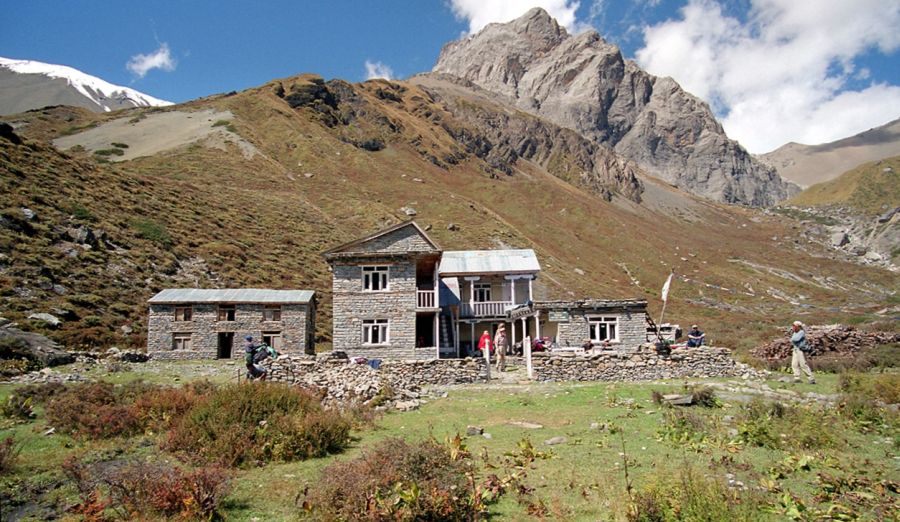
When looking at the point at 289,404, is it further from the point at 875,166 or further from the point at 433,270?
the point at 875,166

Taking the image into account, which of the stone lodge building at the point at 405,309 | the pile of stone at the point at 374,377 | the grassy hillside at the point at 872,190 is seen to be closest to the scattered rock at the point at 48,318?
the stone lodge building at the point at 405,309

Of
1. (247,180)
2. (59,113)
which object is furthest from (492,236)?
(59,113)

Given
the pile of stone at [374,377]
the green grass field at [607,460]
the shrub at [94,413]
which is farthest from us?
the pile of stone at [374,377]

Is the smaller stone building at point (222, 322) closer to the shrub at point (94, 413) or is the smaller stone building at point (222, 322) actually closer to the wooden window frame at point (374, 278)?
the wooden window frame at point (374, 278)

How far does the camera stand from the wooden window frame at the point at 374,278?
33125 millimetres

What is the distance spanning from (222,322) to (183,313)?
256 centimetres

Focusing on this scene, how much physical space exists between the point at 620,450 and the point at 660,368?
12.3 m

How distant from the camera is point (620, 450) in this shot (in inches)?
414

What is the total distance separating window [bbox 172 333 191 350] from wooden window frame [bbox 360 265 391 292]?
13.4 metres

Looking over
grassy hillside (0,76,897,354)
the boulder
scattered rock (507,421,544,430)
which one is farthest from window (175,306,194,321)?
scattered rock (507,421,544,430)

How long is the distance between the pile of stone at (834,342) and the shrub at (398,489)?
23120 mm

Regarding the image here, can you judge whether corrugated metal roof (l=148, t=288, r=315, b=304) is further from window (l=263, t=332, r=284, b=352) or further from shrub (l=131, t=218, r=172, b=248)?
shrub (l=131, t=218, r=172, b=248)

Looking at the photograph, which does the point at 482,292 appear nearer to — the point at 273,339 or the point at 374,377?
the point at 273,339

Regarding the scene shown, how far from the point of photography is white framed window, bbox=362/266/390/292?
3316 cm
